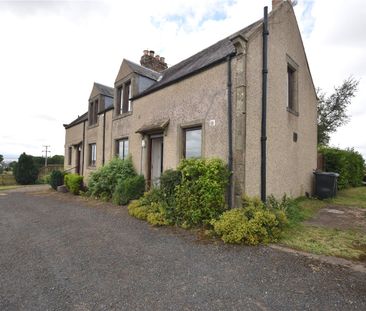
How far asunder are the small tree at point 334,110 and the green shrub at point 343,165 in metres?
7.28

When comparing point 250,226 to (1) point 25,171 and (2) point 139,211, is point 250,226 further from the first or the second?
(1) point 25,171

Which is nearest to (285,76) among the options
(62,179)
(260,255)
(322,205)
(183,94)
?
(183,94)

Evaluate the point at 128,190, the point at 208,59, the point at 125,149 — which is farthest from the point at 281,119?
the point at 125,149

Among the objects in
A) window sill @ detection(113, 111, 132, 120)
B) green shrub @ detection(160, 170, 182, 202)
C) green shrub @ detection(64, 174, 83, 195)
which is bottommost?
green shrub @ detection(64, 174, 83, 195)

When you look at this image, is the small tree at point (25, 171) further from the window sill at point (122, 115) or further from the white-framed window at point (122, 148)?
the window sill at point (122, 115)

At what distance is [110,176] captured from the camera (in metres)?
10.1

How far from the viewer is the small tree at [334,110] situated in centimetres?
2105

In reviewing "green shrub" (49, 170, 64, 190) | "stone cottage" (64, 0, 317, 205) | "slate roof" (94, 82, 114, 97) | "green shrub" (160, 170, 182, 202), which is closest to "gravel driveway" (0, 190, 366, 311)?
"green shrub" (160, 170, 182, 202)

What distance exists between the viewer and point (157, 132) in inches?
362

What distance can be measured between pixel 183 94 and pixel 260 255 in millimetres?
5747

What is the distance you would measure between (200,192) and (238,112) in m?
2.42

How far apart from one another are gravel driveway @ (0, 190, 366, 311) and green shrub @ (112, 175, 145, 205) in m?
3.35

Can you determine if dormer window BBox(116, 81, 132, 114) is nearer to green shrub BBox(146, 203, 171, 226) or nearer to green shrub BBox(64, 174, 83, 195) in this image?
green shrub BBox(64, 174, 83, 195)

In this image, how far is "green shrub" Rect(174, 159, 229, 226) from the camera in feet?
19.2
